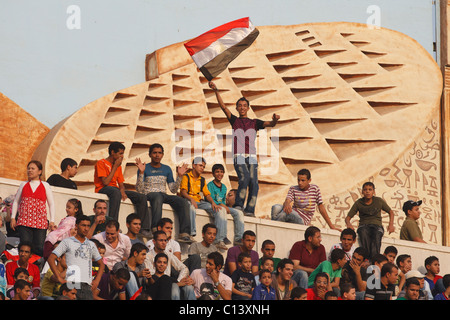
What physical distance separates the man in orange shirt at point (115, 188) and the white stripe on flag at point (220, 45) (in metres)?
2.00

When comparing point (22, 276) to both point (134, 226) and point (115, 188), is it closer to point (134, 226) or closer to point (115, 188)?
point (134, 226)

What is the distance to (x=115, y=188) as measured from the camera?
10.6 meters

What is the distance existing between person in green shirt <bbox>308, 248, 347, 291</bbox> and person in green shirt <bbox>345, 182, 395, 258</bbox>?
87 centimetres

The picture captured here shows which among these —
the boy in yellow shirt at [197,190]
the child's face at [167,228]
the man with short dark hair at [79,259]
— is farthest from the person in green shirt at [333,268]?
the man with short dark hair at [79,259]

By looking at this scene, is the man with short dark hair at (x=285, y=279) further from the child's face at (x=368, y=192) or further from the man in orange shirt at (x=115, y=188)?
the child's face at (x=368, y=192)

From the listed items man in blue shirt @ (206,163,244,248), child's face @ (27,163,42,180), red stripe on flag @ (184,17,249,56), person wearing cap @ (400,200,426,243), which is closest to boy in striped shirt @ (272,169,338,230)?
man in blue shirt @ (206,163,244,248)

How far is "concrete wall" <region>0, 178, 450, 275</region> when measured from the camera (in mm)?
10734

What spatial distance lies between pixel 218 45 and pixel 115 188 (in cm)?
276

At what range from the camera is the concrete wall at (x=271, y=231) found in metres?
10.7

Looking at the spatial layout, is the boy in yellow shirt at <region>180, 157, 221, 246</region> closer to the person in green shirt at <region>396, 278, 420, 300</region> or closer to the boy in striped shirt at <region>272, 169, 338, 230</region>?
the boy in striped shirt at <region>272, 169, 338, 230</region>

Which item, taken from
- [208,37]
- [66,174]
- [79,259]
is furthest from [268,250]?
[208,37]

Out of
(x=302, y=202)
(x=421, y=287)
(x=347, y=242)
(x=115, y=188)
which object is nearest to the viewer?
(x=115, y=188)
